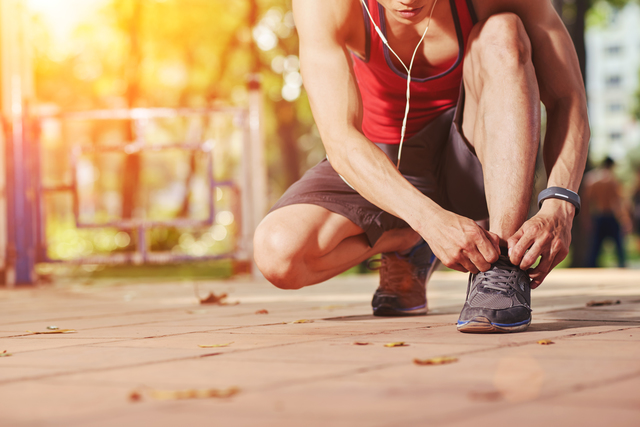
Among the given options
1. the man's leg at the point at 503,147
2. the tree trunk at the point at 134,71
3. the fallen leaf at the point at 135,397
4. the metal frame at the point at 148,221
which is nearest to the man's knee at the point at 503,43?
the man's leg at the point at 503,147

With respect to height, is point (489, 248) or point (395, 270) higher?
point (489, 248)

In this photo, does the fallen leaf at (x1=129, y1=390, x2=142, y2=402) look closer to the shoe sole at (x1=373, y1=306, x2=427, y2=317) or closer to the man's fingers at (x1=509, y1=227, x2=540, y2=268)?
the man's fingers at (x1=509, y1=227, x2=540, y2=268)

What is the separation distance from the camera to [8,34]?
28.3ft

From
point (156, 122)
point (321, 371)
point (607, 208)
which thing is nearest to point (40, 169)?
point (321, 371)

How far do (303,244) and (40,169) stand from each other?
5.58 m

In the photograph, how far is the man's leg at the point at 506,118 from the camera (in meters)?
3.05

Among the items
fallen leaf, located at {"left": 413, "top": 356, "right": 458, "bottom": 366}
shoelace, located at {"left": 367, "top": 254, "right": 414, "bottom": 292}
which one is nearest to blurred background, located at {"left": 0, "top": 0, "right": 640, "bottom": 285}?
shoelace, located at {"left": 367, "top": 254, "right": 414, "bottom": 292}

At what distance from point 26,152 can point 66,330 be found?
519 centimetres

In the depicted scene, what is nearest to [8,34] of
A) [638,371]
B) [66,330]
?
[66,330]

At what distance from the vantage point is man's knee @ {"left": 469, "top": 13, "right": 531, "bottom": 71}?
10.5 ft

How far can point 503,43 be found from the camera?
322cm

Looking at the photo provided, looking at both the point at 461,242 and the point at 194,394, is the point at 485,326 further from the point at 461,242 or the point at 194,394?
the point at 194,394

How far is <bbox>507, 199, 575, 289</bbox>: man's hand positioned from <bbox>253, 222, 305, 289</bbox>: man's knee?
36.2 inches

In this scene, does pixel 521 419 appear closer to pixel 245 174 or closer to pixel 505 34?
pixel 505 34
